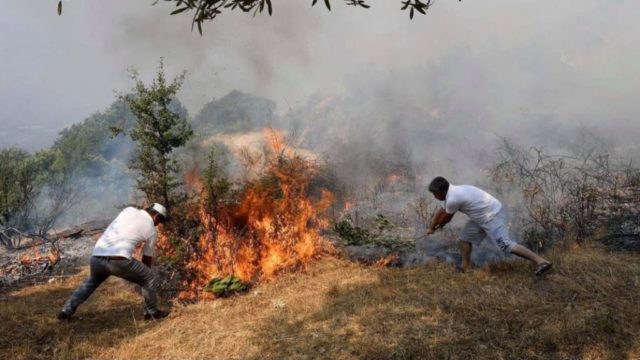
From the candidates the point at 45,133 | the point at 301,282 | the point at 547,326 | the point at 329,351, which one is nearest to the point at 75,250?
the point at 301,282

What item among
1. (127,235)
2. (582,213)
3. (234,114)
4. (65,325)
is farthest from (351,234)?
(234,114)

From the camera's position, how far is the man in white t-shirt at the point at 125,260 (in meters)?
5.39

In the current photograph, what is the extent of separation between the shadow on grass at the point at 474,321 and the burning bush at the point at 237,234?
5.35ft

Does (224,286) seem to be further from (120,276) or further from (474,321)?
(474,321)

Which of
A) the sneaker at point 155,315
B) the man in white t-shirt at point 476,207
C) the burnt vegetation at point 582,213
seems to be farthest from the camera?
the burnt vegetation at point 582,213

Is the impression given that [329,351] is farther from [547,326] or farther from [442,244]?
[442,244]

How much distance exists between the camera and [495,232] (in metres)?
5.82

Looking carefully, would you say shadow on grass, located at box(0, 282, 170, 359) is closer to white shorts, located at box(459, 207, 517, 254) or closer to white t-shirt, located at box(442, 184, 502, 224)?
white t-shirt, located at box(442, 184, 502, 224)

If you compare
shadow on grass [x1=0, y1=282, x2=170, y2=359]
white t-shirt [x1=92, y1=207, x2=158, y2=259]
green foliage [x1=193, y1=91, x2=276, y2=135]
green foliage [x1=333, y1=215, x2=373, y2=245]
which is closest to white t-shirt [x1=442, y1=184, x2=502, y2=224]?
green foliage [x1=333, y1=215, x2=373, y2=245]

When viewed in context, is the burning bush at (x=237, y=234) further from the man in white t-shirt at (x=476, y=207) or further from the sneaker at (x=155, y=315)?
the man in white t-shirt at (x=476, y=207)

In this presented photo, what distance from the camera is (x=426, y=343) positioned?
4.08 m

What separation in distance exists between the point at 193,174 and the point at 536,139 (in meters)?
12.2

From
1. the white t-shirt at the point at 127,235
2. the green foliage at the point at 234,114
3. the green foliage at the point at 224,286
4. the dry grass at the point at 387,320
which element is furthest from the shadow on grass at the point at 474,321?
the green foliage at the point at 234,114

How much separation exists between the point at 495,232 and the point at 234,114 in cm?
2565
